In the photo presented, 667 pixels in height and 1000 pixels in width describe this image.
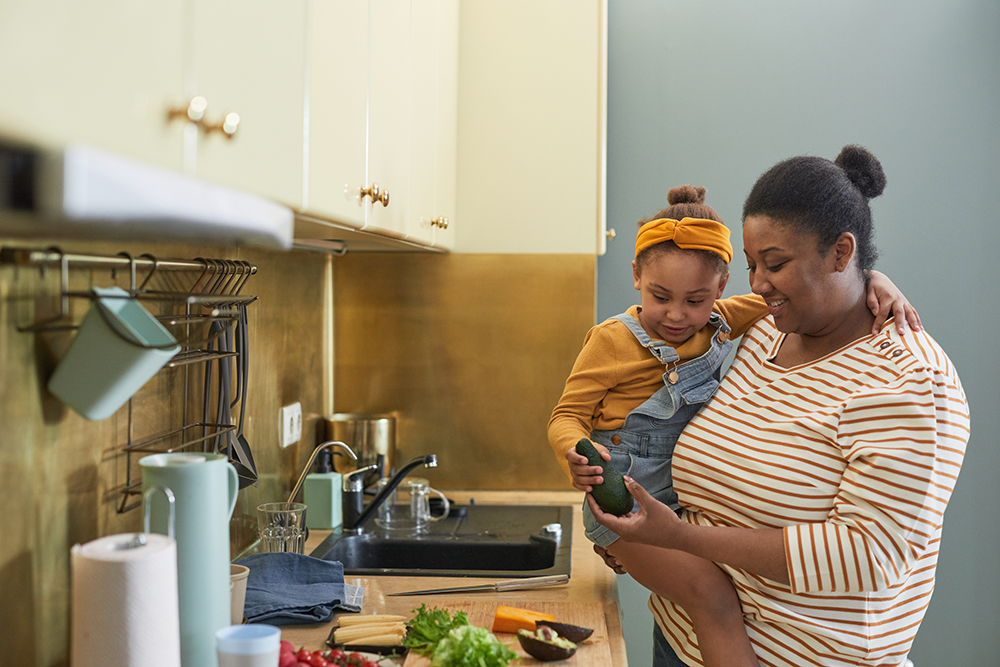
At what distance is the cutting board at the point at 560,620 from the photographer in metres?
1.25

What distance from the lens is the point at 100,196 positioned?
1.55ft

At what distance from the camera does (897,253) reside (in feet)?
8.23

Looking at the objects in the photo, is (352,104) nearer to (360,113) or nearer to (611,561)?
(360,113)

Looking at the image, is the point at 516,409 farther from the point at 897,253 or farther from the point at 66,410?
the point at 66,410

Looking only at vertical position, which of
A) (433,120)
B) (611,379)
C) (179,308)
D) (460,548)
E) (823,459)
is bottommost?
(460,548)

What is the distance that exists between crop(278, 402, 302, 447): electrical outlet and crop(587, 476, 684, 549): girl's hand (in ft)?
3.09

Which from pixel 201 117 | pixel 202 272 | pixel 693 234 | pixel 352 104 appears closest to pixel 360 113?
pixel 352 104

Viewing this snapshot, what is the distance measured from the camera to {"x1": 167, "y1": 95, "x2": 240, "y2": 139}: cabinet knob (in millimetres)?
713

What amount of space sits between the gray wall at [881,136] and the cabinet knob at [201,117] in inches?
74.5

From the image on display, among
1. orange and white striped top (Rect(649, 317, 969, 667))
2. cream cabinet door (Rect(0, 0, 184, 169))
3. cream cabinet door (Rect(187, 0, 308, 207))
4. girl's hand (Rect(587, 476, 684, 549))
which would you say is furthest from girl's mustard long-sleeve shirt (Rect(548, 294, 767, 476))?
cream cabinet door (Rect(0, 0, 184, 169))

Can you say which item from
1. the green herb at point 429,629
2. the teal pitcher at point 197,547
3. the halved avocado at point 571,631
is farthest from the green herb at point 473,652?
the teal pitcher at point 197,547

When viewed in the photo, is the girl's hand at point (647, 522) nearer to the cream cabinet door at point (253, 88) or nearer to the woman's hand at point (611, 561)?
the woman's hand at point (611, 561)

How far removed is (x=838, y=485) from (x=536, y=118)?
1372 mm

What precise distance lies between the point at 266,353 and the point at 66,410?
2.72 ft
